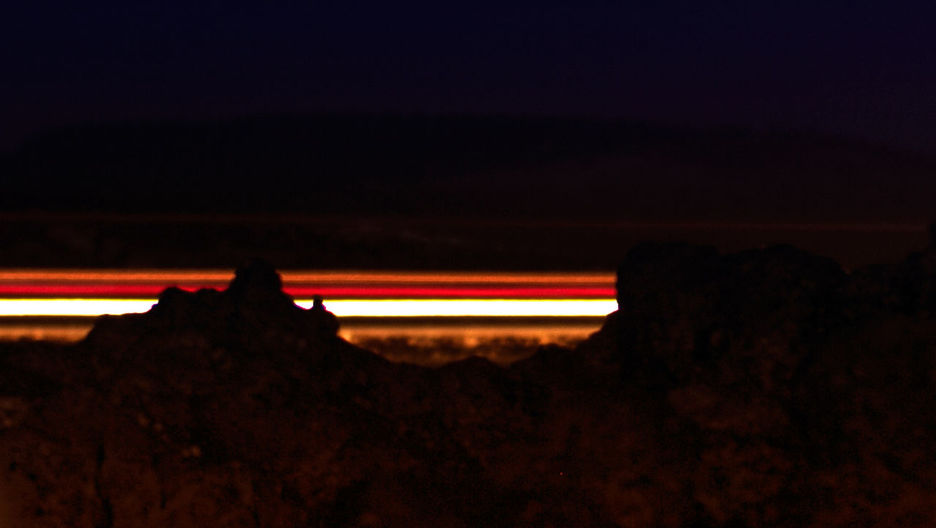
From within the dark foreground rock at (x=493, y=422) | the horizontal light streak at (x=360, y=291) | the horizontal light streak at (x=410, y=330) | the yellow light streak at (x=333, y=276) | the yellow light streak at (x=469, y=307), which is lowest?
the dark foreground rock at (x=493, y=422)

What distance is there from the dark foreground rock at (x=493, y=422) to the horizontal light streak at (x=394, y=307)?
2.95m

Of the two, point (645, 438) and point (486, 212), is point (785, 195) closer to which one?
point (486, 212)

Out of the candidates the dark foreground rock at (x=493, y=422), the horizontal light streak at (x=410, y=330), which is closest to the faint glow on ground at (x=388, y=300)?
the horizontal light streak at (x=410, y=330)

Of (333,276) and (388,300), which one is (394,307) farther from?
(333,276)

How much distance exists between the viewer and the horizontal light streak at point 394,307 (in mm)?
6836

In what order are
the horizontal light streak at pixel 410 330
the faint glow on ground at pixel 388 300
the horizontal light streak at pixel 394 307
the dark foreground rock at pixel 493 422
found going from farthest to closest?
the horizontal light streak at pixel 394 307, the faint glow on ground at pixel 388 300, the horizontal light streak at pixel 410 330, the dark foreground rock at pixel 493 422

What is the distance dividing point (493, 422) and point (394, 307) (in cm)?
331

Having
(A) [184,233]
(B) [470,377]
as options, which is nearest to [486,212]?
(A) [184,233]

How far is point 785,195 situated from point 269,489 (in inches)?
404

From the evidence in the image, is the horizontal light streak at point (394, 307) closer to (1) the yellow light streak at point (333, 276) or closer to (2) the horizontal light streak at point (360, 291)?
(2) the horizontal light streak at point (360, 291)

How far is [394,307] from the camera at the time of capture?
701 cm

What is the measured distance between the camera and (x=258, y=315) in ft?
12.6

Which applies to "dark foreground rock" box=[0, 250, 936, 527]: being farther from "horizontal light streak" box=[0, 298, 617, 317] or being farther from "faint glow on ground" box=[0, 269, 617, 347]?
"horizontal light streak" box=[0, 298, 617, 317]

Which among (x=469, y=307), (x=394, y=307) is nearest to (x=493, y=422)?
(x=469, y=307)
